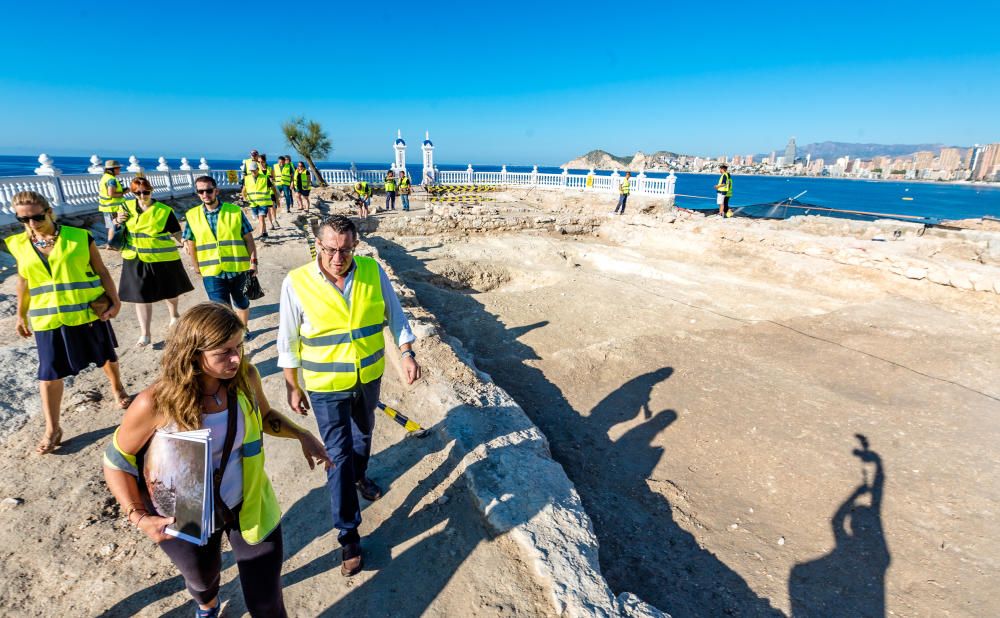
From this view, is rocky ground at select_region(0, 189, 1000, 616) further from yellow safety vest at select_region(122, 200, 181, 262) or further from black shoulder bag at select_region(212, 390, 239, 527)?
yellow safety vest at select_region(122, 200, 181, 262)

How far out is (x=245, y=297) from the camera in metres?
5.01

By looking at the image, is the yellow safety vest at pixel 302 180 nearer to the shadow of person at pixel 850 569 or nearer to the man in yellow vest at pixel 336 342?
the man in yellow vest at pixel 336 342

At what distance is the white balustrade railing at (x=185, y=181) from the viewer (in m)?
9.99

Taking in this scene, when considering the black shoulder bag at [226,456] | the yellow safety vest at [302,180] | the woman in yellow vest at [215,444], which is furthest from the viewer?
the yellow safety vest at [302,180]

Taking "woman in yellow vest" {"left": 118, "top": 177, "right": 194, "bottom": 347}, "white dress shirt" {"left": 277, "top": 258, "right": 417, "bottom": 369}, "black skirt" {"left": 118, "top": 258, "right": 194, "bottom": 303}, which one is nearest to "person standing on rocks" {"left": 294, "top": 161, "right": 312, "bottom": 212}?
"woman in yellow vest" {"left": 118, "top": 177, "right": 194, "bottom": 347}

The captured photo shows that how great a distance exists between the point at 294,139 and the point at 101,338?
28510 mm

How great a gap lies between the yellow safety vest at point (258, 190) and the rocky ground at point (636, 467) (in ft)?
4.70

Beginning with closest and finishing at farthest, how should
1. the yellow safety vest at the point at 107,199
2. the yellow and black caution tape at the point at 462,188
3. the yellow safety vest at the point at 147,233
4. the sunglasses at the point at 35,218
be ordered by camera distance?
the sunglasses at the point at 35,218 < the yellow safety vest at the point at 147,233 < the yellow safety vest at the point at 107,199 < the yellow and black caution tape at the point at 462,188

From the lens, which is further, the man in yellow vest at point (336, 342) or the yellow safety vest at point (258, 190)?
the yellow safety vest at point (258, 190)

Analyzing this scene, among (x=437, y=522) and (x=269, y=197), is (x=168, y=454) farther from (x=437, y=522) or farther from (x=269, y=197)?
(x=269, y=197)

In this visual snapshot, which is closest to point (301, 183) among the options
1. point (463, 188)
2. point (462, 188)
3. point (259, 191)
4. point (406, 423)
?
point (259, 191)

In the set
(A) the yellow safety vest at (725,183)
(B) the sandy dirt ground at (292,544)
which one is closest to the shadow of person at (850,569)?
(B) the sandy dirt ground at (292,544)

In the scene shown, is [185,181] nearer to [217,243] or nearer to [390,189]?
[390,189]

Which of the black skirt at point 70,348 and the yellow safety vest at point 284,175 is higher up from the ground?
the yellow safety vest at point 284,175
